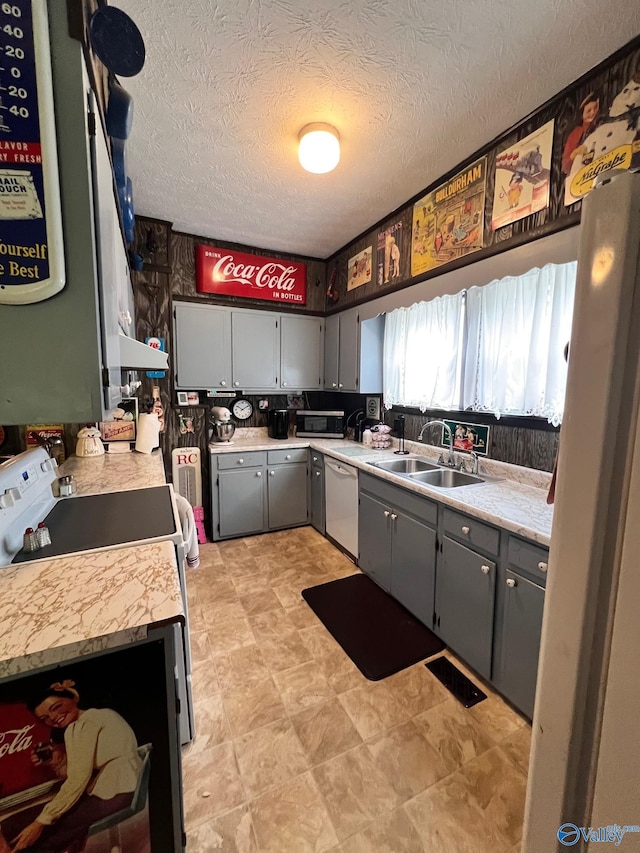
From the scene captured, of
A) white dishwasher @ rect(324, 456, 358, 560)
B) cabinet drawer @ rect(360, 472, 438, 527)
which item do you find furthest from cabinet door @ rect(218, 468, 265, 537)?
cabinet drawer @ rect(360, 472, 438, 527)

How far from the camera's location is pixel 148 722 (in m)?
0.85

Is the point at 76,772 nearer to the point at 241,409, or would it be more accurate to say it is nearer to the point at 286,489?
the point at 286,489

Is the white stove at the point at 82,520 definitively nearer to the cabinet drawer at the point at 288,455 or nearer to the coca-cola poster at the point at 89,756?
the coca-cola poster at the point at 89,756

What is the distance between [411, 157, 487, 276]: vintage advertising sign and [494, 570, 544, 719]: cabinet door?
1.84 m

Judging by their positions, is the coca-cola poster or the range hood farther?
the range hood

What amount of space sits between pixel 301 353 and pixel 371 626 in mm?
2617

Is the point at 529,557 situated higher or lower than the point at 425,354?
lower

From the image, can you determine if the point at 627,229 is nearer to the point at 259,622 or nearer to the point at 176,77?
the point at 176,77

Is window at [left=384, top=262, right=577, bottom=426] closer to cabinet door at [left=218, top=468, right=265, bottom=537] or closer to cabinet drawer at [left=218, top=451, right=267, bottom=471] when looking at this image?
cabinet drawer at [left=218, top=451, right=267, bottom=471]

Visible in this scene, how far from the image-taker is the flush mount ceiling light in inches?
72.2

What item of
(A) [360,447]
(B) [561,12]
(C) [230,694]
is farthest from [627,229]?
(A) [360,447]

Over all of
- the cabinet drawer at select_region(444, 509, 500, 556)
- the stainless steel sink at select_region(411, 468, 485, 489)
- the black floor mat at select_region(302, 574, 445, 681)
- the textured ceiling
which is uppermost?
the textured ceiling

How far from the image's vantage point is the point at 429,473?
8.28 feet

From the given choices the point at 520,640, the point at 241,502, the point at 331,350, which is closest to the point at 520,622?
the point at 520,640
